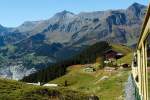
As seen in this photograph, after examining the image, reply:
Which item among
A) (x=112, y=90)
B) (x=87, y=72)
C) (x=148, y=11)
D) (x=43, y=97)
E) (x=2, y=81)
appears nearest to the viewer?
(x=148, y=11)

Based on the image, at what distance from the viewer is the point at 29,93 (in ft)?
159

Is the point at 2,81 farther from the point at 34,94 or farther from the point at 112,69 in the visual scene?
the point at 112,69

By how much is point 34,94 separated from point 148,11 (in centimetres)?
4147

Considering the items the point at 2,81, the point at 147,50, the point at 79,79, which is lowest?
the point at 147,50

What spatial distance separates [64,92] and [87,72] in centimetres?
10460

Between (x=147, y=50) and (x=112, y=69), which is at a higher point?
(x=112, y=69)

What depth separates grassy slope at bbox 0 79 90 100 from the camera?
150ft

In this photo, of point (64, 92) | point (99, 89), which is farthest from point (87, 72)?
point (64, 92)

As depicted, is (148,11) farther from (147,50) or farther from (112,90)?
(112,90)

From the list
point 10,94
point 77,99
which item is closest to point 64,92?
point 77,99

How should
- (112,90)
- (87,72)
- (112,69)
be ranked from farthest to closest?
(87,72) → (112,69) → (112,90)

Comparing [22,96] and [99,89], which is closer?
[22,96]

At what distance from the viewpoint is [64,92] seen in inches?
2238

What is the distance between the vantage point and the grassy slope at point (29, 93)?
4572 centimetres
